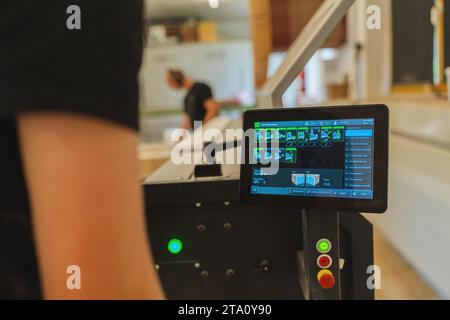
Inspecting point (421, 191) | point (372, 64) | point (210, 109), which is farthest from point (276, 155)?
point (372, 64)

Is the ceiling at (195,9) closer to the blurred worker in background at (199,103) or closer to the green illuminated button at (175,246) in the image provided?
the blurred worker in background at (199,103)

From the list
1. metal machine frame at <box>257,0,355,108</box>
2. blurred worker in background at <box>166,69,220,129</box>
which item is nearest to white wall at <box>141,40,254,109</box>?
blurred worker in background at <box>166,69,220,129</box>

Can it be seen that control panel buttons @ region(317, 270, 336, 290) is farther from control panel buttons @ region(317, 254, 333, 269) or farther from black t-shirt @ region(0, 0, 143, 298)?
black t-shirt @ region(0, 0, 143, 298)

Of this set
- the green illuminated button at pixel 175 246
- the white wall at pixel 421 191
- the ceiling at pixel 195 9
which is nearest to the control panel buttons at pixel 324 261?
the green illuminated button at pixel 175 246

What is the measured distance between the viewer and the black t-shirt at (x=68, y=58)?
0.26m

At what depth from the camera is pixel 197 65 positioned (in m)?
6.44

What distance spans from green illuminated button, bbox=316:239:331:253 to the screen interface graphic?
0.11 m

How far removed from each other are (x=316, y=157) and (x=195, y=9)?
6776mm

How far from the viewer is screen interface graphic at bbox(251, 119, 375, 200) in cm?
66

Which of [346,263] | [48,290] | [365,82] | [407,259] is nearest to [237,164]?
[346,263]

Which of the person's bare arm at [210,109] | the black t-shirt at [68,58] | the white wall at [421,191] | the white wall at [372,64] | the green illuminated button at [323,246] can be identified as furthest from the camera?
the person's bare arm at [210,109]

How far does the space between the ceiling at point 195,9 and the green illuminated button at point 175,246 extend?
225 inches

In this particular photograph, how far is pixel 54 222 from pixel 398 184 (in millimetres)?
1699

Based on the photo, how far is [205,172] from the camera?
36.8 inches
